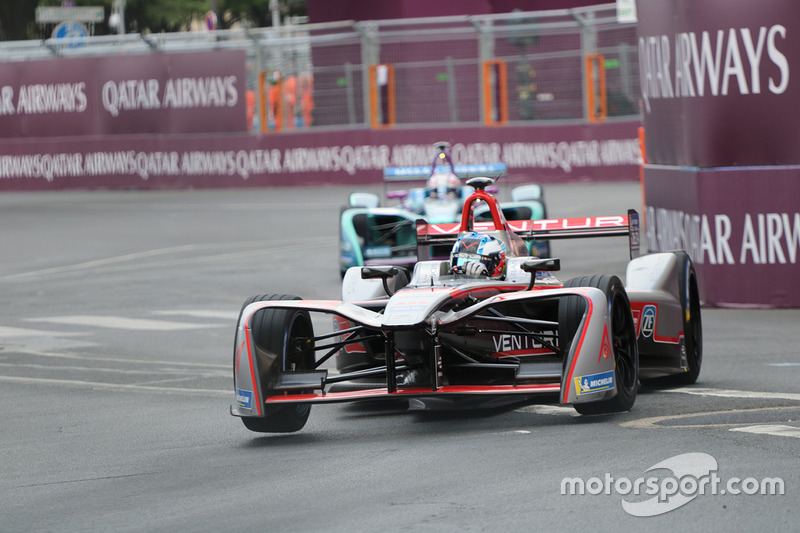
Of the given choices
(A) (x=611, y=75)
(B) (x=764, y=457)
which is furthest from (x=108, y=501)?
(A) (x=611, y=75)

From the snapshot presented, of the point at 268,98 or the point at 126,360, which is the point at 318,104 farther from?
the point at 126,360

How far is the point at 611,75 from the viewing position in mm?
30531

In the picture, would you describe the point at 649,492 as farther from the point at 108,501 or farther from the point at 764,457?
the point at 108,501

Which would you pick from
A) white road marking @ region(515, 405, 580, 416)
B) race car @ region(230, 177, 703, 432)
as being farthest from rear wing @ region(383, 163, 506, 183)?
white road marking @ region(515, 405, 580, 416)

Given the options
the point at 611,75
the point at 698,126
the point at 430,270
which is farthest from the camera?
the point at 611,75

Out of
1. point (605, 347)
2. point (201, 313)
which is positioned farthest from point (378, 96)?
point (605, 347)

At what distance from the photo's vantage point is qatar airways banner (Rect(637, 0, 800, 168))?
1307 centimetres

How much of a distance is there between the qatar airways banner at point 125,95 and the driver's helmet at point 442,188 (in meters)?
16.1

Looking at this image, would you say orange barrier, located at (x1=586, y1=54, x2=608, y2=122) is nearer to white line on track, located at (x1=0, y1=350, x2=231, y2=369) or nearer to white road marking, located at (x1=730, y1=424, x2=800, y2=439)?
white line on track, located at (x1=0, y1=350, x2=231, y2=369)

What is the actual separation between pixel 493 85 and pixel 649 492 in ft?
83.7

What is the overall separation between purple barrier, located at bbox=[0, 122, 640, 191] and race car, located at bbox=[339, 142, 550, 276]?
13.2 m

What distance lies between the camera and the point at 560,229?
1030 cm

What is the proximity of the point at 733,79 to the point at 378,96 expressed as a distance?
1889 centimetres

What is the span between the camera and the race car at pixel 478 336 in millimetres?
7723
